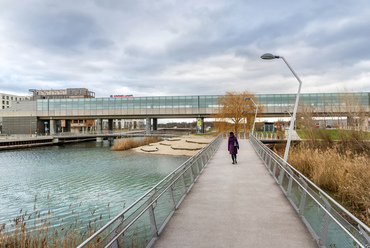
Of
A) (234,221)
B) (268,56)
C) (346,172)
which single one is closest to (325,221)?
(234,221)

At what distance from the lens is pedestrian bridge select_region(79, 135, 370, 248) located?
4.42 m

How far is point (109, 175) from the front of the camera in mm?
20625

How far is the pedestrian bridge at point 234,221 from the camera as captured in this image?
14.5 ft

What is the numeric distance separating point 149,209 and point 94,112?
67.4 metres

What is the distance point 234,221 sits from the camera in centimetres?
606

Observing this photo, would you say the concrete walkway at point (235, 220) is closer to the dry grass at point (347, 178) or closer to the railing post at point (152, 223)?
the railing post at point (152, 223)

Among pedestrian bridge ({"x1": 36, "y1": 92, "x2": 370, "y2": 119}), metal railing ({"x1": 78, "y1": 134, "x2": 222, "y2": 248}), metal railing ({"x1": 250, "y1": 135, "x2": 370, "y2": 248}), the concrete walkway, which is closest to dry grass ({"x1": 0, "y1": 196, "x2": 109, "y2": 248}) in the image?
metal railing ({"x1": 78, "y1": 134, "x2": 222, "y2": 248})

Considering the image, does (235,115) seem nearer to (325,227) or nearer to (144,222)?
(325,227)

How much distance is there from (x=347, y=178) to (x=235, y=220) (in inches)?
279

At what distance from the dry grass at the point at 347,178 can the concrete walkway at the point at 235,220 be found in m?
2.89

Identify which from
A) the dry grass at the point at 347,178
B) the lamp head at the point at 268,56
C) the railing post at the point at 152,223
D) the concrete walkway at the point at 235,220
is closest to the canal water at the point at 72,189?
the concrete walkway at the point at 235,220

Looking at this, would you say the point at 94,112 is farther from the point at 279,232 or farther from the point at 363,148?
the point at 279,232

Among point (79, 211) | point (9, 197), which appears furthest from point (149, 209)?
point (9, 197)

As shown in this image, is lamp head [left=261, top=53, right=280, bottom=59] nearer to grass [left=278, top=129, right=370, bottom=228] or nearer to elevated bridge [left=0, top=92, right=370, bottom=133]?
grass [left=278, top=129, right=370, bottom=228]
